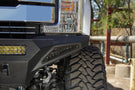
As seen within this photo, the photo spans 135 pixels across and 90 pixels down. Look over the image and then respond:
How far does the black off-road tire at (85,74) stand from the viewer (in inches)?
85.7

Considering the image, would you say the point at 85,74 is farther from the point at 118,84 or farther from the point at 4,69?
the point at 118,84

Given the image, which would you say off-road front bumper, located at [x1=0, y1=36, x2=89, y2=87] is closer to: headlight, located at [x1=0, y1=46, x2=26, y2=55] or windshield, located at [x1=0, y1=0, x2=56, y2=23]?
headlight, located at [x1=0, y1=46, x2=26, y2=55]

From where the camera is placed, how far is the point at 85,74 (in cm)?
218

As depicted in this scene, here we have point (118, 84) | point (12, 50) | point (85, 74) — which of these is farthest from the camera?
point (118, 84)

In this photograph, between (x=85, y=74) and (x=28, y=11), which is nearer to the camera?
(x=28, y=11)

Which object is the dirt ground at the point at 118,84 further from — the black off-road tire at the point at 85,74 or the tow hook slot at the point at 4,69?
the tow hook slot at the point at 4,69

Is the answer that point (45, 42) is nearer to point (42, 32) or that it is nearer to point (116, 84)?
point (42, 32)

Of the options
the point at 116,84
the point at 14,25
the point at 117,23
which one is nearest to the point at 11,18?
the point at 14,25

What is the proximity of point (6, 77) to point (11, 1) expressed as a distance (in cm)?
69

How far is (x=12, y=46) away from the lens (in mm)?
1794

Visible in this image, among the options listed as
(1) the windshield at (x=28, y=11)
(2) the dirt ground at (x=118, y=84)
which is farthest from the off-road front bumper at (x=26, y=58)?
(2) the dirt ground at (x=118, y=84)

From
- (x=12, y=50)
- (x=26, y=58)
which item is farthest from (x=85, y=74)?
(x=12, y=50)

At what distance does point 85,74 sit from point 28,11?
2.92 feet

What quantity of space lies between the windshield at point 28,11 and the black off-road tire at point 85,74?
0.63 m
